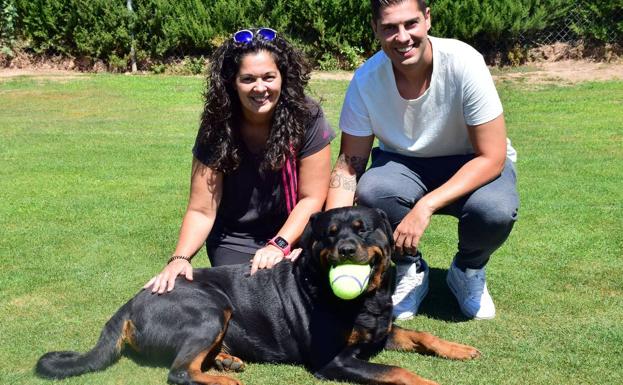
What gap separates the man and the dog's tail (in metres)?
1.37

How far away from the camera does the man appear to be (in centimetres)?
427

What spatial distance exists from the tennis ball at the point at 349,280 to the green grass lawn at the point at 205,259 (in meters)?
0.46

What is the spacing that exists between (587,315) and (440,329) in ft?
2.61

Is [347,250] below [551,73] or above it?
below

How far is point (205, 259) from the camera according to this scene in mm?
5770

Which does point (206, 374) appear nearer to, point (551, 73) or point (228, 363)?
point (228, 363)

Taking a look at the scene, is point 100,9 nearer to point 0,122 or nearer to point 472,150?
point 0,122

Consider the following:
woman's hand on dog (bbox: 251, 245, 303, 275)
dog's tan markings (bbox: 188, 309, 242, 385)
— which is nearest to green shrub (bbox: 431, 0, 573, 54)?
woman's hand on dog (bbox: 251, 245, 303, 275)

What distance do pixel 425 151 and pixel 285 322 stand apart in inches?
50.4

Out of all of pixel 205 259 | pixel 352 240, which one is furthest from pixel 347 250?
pixel 205 259

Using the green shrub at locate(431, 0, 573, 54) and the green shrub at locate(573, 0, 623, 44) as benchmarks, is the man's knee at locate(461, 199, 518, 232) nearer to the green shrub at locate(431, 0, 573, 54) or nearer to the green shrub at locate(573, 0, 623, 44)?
the green shrub at locate(431, 0, 573, 54)

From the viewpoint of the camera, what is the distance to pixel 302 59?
4.58 meters

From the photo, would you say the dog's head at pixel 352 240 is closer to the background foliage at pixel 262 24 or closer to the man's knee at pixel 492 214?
the man's knee at pixel 492 214

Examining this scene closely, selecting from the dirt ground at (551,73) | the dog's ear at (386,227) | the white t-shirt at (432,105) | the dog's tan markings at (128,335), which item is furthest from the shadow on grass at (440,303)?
the dirt ground at (551,73)
